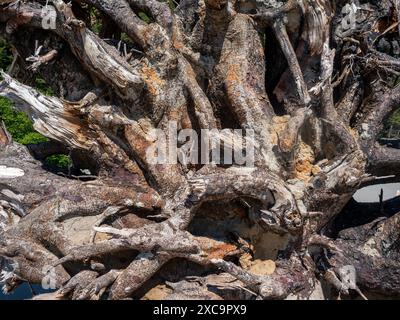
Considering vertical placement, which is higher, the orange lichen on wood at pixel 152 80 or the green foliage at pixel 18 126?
the orange lichen on wood at pixel 152 80

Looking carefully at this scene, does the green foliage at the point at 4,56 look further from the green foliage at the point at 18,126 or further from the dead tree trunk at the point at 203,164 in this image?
the dead tree trunk at the point at 203,164

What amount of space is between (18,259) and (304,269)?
211cm

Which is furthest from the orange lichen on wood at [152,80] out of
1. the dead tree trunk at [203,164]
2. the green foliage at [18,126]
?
the green foliage at [18,126]

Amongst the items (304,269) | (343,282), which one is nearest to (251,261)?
(304,269)

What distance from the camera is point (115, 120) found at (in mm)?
4105

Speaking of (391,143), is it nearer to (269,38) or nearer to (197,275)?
(269,38)

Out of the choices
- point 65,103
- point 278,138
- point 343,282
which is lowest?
point 343,282

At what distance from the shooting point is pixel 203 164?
4262mm

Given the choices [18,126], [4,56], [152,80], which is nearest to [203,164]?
[152,80]

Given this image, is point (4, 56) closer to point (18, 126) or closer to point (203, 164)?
point (18, 126)

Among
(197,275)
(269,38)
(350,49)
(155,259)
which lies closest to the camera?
(155,259)

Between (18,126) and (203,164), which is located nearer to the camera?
(203,164)

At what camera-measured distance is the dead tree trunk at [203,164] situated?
3803 millimetres

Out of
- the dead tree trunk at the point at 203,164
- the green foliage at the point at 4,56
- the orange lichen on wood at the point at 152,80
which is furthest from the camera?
the green foliage at the point at 4,56
